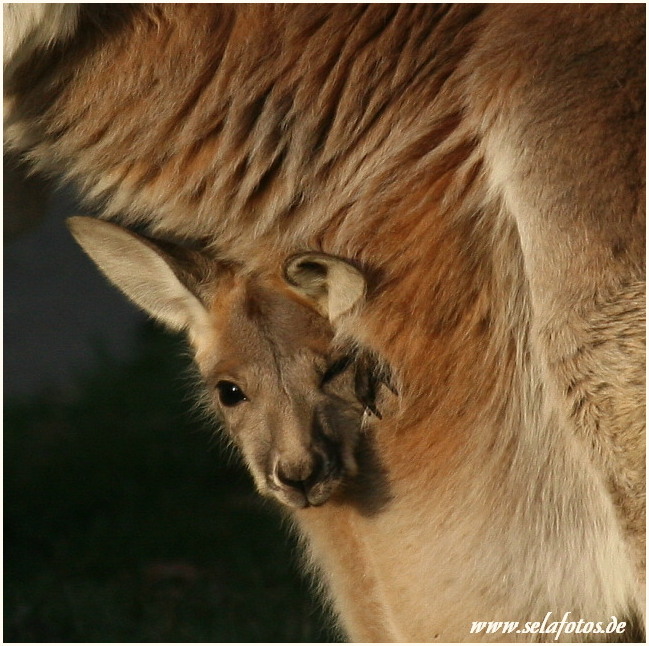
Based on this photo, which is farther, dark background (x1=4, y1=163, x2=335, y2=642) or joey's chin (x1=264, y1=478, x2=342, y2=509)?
dark background (x1=4, y1=163, x2=335, y2=642)

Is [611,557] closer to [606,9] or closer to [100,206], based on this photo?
[606,9]

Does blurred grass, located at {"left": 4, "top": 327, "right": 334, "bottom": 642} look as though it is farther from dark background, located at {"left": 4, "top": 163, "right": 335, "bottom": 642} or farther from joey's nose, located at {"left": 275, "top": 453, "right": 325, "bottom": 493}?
joey's nose, located at {"left": 275, "top": 453, "right": 325, "bottom": 493}

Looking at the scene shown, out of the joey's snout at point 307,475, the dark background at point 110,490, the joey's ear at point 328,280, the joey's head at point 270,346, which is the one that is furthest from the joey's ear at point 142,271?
the dark background at point 110,490

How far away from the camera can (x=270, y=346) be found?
287cm

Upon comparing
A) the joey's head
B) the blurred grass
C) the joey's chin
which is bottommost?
the blurred grass

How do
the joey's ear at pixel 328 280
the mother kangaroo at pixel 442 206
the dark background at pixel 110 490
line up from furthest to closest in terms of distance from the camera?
the dark background at pixel 110 490
the joey's ear at pixel 328 280
the mother kangaroo at pixel 442 206

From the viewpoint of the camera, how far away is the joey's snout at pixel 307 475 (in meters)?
2.69

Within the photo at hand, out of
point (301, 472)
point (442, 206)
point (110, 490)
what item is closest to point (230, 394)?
point (301, 472)

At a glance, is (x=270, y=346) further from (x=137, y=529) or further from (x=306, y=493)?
(x=137, y=529)

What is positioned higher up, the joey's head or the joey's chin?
the joey's head

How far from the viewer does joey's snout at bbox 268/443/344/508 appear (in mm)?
2689

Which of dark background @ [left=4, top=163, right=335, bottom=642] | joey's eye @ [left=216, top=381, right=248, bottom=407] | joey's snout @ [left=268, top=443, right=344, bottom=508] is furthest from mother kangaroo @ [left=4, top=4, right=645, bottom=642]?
dark background @ [left=4, top=163, right=335, bottom=642]

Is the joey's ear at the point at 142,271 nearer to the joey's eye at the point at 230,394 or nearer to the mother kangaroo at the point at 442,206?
the mother kangaroo at the point at 442,206

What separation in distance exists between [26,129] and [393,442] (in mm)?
1067
